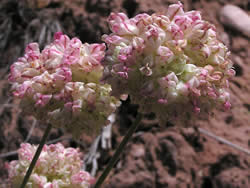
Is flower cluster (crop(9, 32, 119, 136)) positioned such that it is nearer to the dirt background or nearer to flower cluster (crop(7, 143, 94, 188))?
flower cluster (crop(7, 143, 94, 188))

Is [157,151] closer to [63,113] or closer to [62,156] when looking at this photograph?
[62,156]

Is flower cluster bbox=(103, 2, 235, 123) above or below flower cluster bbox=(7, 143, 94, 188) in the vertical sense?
above

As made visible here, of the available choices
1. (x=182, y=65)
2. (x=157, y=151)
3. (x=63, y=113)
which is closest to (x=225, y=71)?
(x=182, y=65)

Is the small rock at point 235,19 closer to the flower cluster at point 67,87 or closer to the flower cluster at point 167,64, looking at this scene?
the flower cluster at point 167,64

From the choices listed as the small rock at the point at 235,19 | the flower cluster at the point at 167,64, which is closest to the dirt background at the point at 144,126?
the small rock at the point at 235,19

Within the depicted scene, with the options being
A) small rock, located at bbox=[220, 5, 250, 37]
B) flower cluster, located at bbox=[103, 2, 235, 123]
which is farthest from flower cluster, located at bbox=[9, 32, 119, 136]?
small rock, located at bbox=[220, 5, 250, 37]

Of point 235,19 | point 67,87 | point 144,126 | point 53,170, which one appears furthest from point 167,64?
point 235,19
